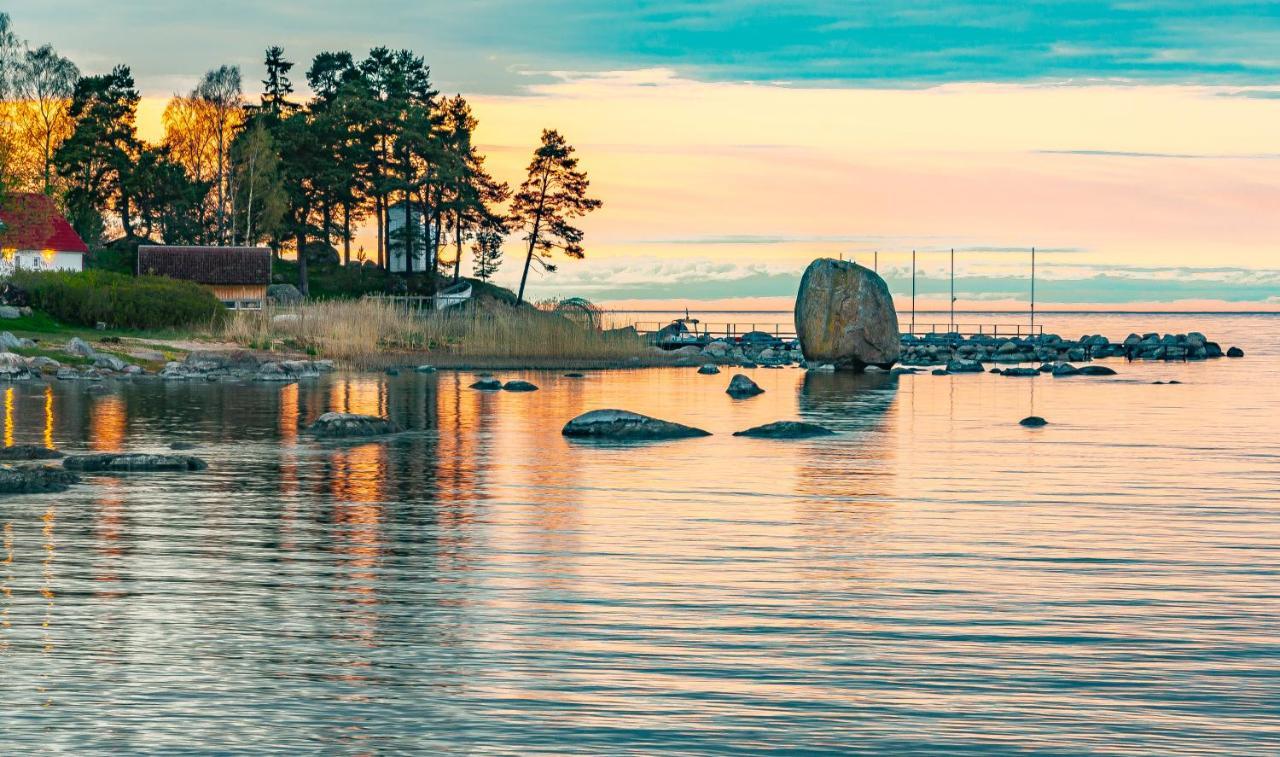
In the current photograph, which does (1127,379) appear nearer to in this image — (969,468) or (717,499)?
(969,468)

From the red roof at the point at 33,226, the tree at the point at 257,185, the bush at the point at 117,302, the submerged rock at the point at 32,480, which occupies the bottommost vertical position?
the submerged rock at the point at 32,480

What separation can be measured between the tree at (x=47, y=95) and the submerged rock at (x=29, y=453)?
3326 inches

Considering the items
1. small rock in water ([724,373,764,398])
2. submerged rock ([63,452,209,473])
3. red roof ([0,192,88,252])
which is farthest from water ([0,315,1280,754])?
red roof ([0,192,88,252])

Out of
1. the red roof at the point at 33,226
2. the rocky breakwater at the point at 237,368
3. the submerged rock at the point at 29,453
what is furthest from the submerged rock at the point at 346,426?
the red roof at the point at 33,226

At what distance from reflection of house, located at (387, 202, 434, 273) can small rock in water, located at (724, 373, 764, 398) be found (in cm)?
5009

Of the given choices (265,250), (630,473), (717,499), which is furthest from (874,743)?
(265,250)

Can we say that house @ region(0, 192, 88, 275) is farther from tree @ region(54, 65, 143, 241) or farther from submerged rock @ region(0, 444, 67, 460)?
submerged rock @ region(0, 444, 67, 460)

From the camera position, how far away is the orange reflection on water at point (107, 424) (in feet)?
86.7

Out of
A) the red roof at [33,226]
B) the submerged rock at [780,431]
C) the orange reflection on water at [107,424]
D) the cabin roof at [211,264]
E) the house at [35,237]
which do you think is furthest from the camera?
the cabin roof at [211,264]

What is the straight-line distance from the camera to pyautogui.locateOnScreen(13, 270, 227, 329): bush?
60500 mm

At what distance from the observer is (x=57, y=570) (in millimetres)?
13758

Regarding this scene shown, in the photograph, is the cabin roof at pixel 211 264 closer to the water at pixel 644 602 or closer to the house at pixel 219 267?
the house at pixel 219 267

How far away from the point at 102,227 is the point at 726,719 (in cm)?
10417

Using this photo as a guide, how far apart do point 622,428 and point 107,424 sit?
36.0 ft
